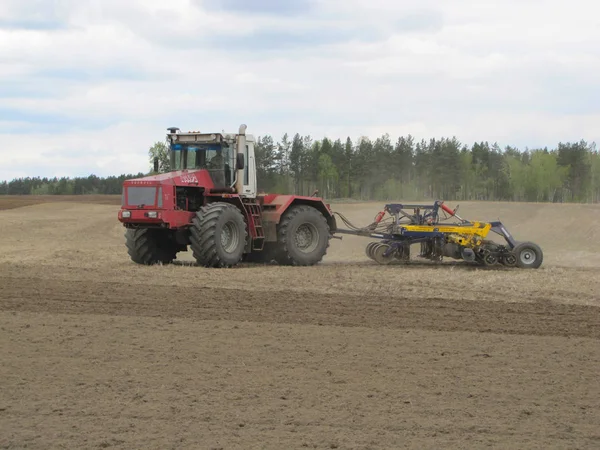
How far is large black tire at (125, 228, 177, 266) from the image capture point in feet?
59.9

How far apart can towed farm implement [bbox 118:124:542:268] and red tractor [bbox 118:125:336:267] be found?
2cm

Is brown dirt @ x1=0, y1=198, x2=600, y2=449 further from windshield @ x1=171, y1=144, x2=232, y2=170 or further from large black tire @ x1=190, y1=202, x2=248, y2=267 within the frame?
windshield @ x1=171, y1=144, x2=232, y2=170

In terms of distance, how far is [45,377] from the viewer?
Result: 7.69m

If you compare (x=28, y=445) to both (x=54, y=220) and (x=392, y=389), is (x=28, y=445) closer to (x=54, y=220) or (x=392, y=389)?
(x=392, y=389)

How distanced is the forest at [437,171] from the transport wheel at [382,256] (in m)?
58.3

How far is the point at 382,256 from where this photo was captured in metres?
19.0

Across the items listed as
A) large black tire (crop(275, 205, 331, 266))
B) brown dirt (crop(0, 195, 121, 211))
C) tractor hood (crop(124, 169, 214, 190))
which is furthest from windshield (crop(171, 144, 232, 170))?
brown dirt (crop(0, 195, 121, 211))

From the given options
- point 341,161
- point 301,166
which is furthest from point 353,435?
point 341,161

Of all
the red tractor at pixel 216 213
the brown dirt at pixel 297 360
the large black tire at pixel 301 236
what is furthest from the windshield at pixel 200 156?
the brown dirt at pixel 297 360

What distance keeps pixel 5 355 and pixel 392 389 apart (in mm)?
4030

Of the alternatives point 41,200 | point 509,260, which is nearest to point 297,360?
point 509,260

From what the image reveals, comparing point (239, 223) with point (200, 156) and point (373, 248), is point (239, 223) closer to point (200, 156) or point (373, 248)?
point (200, 156)

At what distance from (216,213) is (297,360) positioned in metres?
8.91

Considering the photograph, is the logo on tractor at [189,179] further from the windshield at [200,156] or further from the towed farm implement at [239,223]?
the windshield at [200,156]
